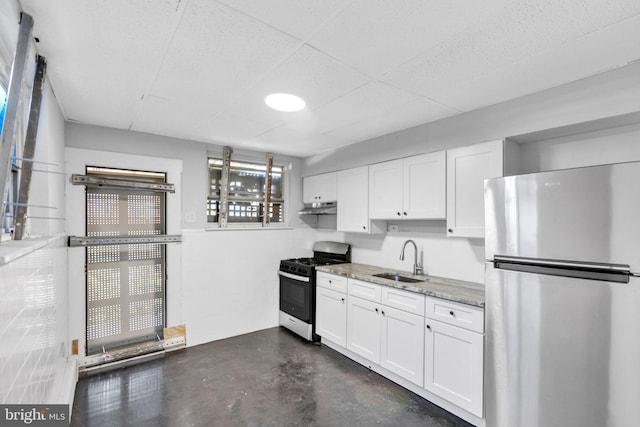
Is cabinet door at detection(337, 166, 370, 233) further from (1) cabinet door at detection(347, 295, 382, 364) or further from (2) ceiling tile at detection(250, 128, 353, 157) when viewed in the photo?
(1) cabinet door at detection(347, 295, 382, 364)

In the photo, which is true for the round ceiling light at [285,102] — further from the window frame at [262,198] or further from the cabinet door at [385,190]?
the window frame at [262,198]

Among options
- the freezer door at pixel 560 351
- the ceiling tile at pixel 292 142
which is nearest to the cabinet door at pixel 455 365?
the freezer door at pixel 560 351

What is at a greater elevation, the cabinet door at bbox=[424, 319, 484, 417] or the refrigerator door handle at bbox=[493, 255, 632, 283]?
the refrigerator door handle at bbox=[493, 255, 632, 283]

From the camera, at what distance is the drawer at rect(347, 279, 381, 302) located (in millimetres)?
2962

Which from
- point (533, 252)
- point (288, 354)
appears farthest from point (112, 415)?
point (533, 252)

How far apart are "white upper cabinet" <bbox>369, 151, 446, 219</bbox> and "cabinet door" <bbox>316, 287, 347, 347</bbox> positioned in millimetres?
989

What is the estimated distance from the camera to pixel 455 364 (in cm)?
231

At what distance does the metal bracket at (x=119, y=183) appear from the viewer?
295 centimetres

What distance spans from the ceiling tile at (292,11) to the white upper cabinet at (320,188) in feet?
8.31

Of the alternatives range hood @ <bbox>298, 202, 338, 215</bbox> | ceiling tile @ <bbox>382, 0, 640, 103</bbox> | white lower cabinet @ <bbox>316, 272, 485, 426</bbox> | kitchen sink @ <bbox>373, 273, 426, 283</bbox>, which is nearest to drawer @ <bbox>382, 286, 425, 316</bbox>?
white lower cabinet @ <bbox>316, 272, 485, 426</bbox>

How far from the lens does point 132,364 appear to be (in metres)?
3.10

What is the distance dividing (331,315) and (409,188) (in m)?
1.63

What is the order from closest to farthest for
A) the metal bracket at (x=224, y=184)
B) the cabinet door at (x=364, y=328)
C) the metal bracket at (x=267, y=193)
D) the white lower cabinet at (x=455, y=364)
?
the white lower cabinet at (x=455, y=364) < the cabinet door at (x=364, y=328) < the metal bracket at (x=224, y=184) < the metal bracket at (x=267, y=193)

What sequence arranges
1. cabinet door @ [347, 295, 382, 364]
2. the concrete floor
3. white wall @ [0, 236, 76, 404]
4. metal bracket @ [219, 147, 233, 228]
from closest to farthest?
white wall @ [0, 236, 76, 404], the concrete floor, cabinet door @ [347, 295, 382, 364], metal bracket @ [219, 147, 233, 228]
